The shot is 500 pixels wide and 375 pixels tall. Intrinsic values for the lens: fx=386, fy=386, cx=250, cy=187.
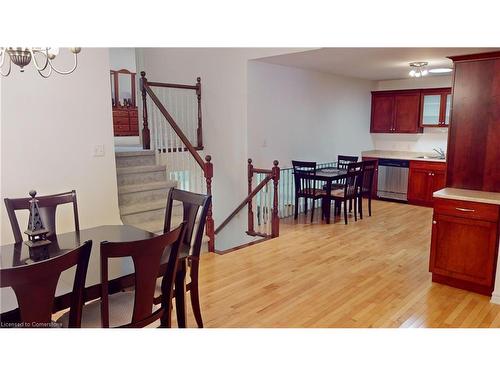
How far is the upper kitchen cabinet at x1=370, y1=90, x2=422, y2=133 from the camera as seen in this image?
721 centimetres

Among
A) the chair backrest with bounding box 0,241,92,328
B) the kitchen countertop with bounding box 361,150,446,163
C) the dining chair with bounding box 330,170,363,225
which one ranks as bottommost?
the dining chair with bounding box 330,170,363,225

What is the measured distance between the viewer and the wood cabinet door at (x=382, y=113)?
761 centimetres

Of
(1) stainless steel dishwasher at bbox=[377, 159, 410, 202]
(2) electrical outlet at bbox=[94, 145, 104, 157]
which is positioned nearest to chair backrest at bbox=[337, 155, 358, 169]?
(1) stainless steel dishwasher at bbox=[377, 159, 410, 202]

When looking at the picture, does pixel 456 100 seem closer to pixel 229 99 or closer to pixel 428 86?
pixel 229 99

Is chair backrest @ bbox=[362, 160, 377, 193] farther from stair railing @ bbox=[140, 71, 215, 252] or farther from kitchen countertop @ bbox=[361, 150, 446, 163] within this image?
stair railing @ bbox=[140, 71, 215, 252]

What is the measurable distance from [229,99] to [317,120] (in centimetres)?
184

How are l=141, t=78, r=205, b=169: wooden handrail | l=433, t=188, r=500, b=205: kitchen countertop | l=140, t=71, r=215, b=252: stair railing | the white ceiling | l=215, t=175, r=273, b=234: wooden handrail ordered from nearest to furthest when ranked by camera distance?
l=433, t=188, r=500, b=205: kitchen countertop → l=140, t=71, r=215, b=252: stair railing → the white ceiling → l=141, t=78, r=205, b=169: wooden handrail → l=215, t=175, r=273, b=234: wooden handrail

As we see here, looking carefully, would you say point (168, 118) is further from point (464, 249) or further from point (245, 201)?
point (464, 249)

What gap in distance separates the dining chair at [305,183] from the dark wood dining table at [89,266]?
11.5ft

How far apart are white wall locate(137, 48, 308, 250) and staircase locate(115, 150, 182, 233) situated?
0.96 metres

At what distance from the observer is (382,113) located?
7773 mm

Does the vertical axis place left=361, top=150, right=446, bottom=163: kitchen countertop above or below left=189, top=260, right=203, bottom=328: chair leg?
above

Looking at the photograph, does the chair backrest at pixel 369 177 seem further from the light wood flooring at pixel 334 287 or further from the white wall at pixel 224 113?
the white wall at pixel 224 113

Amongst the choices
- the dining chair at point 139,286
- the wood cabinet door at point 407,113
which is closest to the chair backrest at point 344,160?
the wood cabinet door at point 407,113
